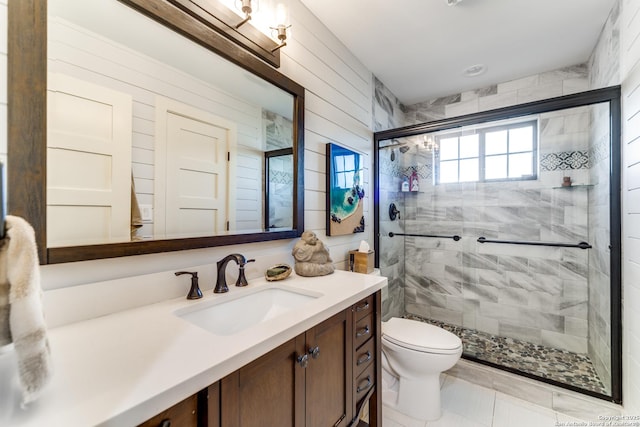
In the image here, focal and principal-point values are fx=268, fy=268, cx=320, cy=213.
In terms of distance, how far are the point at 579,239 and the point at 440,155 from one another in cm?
131

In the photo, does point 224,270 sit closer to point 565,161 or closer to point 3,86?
point 3,86

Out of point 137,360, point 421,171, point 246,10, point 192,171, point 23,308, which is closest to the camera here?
point 23,308

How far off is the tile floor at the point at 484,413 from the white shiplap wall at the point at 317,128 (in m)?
1.02

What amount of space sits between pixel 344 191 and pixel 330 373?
1.22 m

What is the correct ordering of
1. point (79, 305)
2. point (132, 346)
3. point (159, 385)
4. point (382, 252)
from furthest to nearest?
point (382, 252) < point (79, 305) < point (132, 346) < point (159, 385)

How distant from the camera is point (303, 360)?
2.87 feet

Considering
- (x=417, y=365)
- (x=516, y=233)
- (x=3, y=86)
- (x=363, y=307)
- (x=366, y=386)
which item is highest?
(x=3, y=86)

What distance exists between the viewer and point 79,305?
2.62 feet

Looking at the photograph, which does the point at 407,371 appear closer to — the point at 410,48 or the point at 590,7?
the point at 410,48

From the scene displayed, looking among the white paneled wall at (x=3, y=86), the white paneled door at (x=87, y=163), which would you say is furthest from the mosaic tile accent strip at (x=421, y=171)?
the white paneled wall at (x=3, y=86)

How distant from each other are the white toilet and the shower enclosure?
2.62 feet

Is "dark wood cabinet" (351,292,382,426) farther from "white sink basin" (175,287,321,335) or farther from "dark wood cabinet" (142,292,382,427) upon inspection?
"white sink basin" (175,287,321,335)

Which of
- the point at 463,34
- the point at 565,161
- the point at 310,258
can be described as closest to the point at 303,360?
the point at 310,258

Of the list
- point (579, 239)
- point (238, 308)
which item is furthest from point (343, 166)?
point (579, 239)
